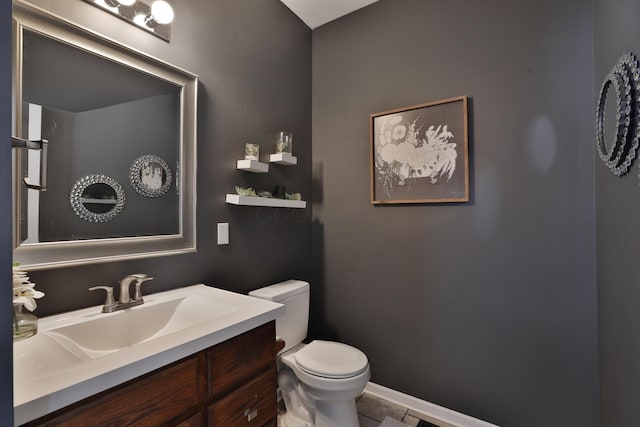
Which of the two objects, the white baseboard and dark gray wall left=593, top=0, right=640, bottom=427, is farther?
Answer: the white baseboard

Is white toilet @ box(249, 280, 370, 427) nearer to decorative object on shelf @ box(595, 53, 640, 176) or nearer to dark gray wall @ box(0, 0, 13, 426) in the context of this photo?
dark gray wall @ box(0, 0, 13, 426)

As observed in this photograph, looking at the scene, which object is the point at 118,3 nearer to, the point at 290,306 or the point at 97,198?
the point at 97,198

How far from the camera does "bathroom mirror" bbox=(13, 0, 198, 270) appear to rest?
3.21 ft

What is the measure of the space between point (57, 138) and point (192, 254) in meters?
0.70

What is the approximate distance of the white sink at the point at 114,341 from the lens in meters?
0.62

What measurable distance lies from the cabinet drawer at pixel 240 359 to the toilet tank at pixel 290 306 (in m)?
0.53

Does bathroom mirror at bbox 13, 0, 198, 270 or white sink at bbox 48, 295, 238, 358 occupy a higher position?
bathroom mirror at bbox 13, 0, 198, 270

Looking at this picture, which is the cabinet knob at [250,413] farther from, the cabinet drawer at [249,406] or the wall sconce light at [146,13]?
the wall sconce light at [146,13]

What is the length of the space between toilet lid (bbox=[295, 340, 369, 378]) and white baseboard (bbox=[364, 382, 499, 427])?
56 centimetres

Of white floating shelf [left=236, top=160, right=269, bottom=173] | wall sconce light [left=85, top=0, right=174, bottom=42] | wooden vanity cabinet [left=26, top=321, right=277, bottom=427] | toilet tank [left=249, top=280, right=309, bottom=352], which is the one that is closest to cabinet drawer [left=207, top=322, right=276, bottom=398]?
wooden vanity cabinet [left=26, top=321, right=277, bottom=427]

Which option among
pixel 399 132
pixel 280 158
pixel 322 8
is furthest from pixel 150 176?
pixel 322 8

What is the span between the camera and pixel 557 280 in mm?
1465

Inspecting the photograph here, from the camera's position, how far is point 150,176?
4.32ft

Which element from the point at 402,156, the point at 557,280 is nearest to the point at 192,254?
the point at 402,156
